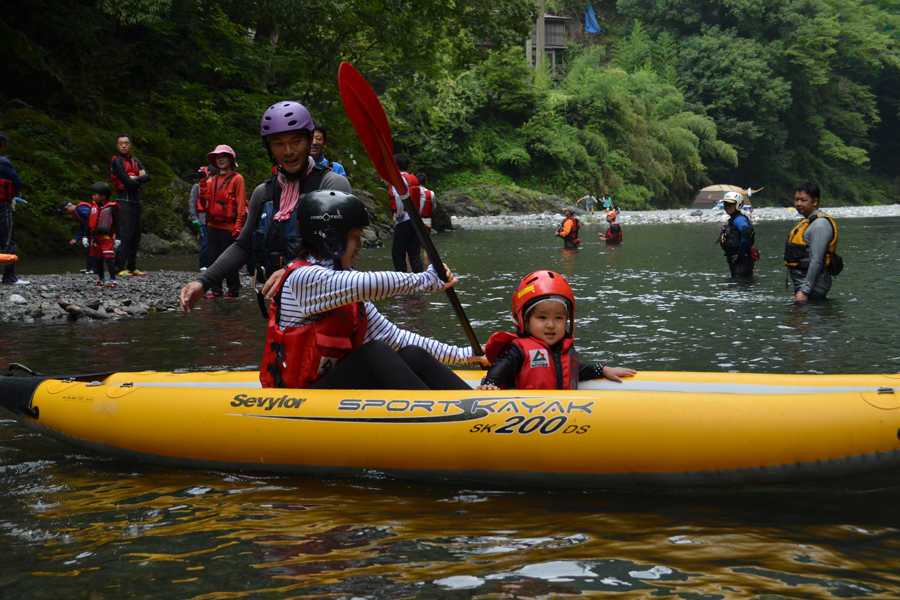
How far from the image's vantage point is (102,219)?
34.6 feet

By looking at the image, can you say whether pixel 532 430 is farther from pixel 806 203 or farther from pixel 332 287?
pixel 806 203

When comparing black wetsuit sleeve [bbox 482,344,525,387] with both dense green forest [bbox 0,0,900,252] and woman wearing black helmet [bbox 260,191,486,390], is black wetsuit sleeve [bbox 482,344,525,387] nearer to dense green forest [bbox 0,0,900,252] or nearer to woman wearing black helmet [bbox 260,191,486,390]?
woman wearing black helmet [bbox 260,191,486,390]

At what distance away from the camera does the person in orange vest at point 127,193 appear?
1016 cm

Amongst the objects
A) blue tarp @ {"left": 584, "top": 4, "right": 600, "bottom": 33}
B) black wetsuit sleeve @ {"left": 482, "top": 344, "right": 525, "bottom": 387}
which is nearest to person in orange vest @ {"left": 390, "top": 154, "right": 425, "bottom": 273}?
black wetsuit sleeve @ {"left": 482, "top": 344, "right": 525, "bottom": 387}

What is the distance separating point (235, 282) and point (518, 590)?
8.34 metres

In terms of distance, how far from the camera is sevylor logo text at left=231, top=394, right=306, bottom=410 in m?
3.61

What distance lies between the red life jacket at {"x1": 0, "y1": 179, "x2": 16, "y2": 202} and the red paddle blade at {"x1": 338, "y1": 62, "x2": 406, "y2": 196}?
21.9 ft

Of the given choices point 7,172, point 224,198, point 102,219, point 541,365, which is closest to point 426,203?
point 224,198

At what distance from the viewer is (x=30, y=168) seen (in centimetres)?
1434

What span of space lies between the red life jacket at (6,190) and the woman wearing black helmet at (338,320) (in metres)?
7.38

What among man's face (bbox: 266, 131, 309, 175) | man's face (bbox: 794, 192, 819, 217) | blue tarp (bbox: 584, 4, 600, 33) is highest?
blue tarp (bbox: 584, 4, 600, 33)

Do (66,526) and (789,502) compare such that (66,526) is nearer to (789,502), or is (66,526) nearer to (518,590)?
(518,590)

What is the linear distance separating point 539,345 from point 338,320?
0.98 m

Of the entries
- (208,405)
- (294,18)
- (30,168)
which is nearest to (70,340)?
(208,405)
